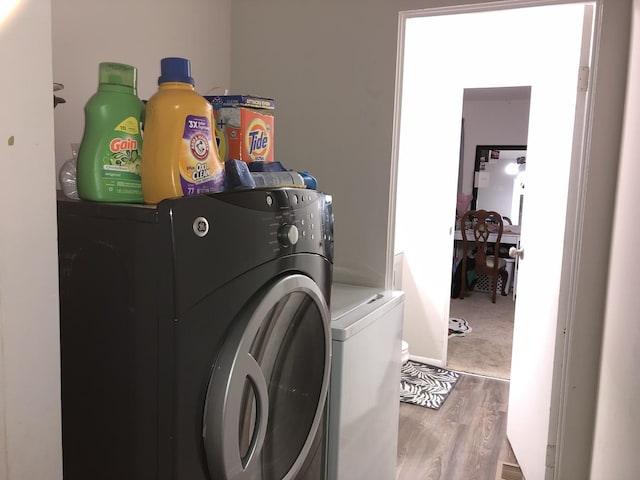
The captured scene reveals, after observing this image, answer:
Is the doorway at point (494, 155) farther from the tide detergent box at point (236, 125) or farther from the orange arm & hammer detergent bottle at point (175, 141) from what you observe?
the orange arm & hammer detergent bottle at point (175, 141)

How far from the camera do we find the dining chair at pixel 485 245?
16.7ft

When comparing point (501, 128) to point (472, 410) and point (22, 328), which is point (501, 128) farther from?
point (22, 328)

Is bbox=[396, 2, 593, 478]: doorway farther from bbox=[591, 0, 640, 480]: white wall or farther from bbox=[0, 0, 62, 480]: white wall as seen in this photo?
bbox=[0, 0, 62, 480]: white wall

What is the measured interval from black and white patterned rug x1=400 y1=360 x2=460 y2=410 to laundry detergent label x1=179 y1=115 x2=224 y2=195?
2.28 meters

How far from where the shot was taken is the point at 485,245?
5137mm

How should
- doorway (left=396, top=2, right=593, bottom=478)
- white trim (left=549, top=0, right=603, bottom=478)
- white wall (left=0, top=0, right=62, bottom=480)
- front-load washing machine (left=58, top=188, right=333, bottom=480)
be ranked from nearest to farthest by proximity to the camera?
white wall (left=0, top=0, right=62, bottom=480) < front-load washing machine (left=58, top=188, right=333, bottom=480) < white trim (left=549, top=0, right=603, bottom=478) < doorway (left=396, top=2, right=593, bottom=478)

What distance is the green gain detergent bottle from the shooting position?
847mm

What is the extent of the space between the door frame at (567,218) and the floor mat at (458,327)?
90.6 inches

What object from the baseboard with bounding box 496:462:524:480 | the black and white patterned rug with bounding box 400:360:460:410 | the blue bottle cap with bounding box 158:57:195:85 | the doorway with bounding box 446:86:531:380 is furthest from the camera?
the doorway with bounding box 446:86:531:380

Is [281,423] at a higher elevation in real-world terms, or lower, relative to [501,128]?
lower

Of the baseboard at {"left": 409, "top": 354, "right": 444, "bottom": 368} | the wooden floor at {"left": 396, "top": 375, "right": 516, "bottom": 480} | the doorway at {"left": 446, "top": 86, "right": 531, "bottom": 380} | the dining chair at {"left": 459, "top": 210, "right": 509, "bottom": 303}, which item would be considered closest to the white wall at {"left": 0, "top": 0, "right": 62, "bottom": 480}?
the wooden floor at {"left": 396, "top": 375, "right": 516, "bottom": 480}

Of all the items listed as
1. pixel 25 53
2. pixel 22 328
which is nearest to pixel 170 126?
pixel 25 53

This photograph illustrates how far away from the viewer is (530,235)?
217cm

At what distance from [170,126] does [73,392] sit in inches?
20.7
